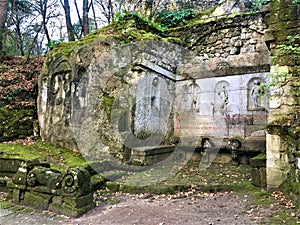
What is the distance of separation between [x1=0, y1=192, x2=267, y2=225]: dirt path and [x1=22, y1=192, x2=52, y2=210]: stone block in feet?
0.51

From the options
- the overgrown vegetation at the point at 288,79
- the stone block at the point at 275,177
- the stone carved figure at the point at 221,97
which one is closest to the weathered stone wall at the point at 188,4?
the stone carved figure at the point at 221,97

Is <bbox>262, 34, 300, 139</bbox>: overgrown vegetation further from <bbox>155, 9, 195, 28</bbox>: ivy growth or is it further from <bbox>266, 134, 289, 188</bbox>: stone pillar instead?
<bbox>155, 9, 195, 28</bbox>: ivy growth

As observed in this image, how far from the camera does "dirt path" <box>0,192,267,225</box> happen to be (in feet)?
11.9

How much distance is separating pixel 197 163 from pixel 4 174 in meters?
5.17

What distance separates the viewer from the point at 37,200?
437 centimetres

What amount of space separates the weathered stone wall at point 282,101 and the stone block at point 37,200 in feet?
12.6

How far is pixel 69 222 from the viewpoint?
3.78 metres

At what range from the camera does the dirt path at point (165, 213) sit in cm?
362

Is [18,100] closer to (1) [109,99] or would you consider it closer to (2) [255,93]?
(1) [109,99]

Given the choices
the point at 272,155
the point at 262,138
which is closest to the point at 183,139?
the point at 262,138

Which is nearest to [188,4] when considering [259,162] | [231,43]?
[231,43]

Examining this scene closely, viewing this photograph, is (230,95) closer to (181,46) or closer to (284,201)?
(181,46)

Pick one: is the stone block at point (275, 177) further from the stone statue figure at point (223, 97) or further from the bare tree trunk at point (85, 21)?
the bare tree trunk at point (85, 21)

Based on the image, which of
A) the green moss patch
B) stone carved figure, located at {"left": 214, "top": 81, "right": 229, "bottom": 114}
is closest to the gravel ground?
the green moss patch
